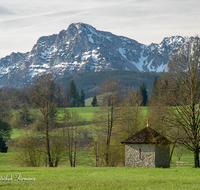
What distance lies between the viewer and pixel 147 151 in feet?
109

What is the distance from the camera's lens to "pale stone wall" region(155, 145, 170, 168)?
108ft

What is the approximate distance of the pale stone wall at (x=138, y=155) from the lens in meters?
32.9

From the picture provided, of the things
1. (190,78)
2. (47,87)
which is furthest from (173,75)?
(47,87)

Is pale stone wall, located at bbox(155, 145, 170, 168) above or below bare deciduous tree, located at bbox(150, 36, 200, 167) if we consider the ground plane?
below

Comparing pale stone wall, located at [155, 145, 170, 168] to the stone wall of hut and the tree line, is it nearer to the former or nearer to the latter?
the stone wall of hut

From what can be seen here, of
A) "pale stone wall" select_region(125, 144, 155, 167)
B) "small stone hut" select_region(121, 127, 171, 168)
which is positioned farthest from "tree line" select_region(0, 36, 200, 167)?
"pale stone wall" select_region(125, 144, 155, 167)

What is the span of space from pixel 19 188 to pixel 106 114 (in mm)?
27947

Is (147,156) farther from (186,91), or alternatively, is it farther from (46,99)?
(46,99)

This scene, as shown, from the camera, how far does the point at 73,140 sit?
4778cm

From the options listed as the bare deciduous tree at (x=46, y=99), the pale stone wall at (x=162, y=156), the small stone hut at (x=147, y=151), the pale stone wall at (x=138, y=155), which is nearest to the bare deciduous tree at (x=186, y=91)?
the small stone hut at (x=147, y=151)

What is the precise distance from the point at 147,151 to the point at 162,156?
2085 mm

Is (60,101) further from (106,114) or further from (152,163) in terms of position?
(152,163)

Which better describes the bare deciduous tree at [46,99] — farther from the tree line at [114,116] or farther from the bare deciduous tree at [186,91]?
the bare deciduous tree at [186,91]

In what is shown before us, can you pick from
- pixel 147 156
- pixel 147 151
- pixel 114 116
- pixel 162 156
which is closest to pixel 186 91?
pixel 147 151
